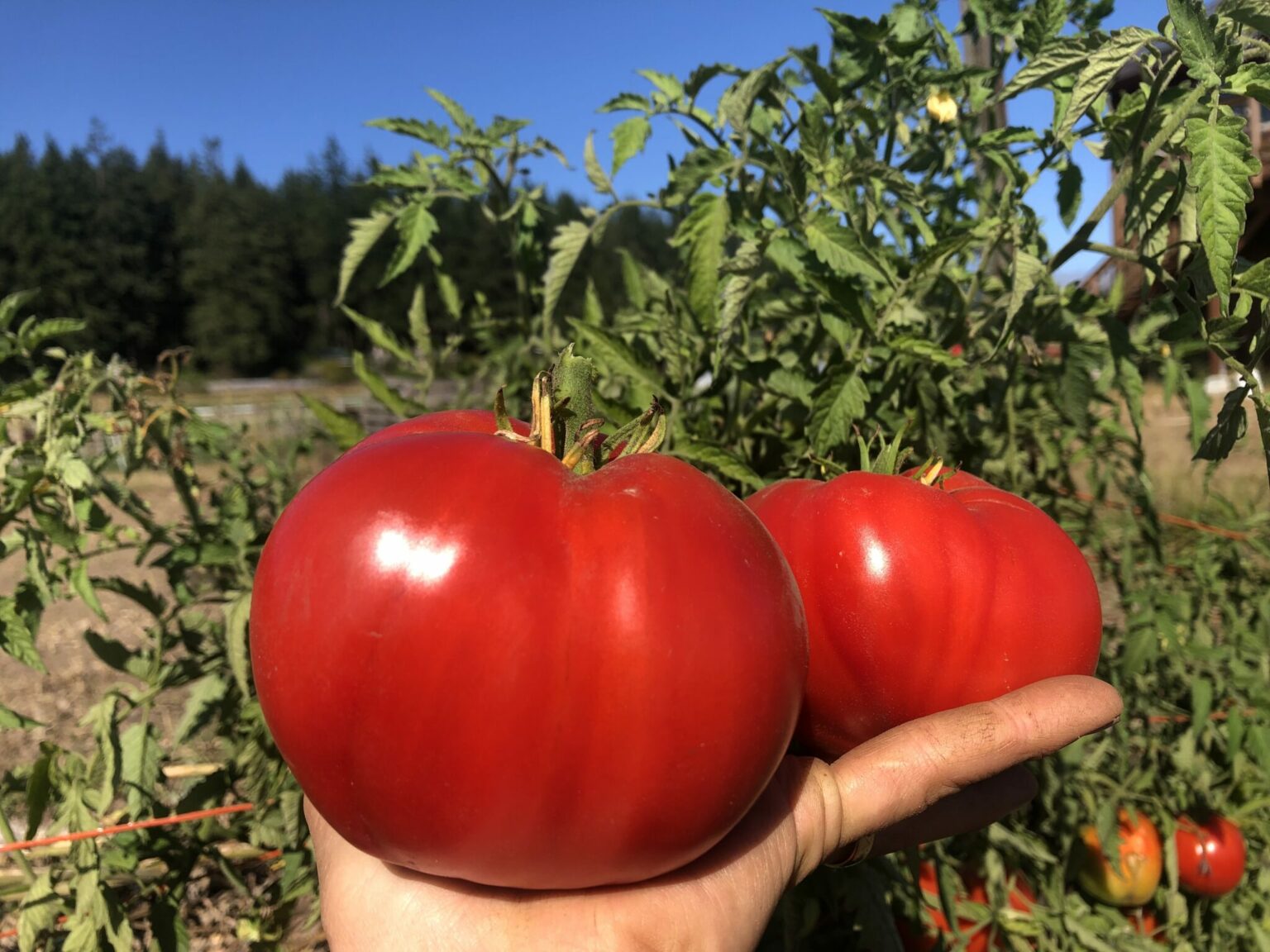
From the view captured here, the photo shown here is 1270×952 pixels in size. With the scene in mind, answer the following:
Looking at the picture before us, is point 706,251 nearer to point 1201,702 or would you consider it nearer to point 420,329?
point 420,329

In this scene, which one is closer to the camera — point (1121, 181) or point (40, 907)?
point (1121, 181)

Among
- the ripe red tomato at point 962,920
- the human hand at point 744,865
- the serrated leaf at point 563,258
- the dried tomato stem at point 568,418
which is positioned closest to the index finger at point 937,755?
the human hand at point 744,865

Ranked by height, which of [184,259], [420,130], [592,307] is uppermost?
[184,259]

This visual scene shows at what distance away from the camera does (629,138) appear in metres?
1.35

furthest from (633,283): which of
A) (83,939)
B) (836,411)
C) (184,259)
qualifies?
(184,259)

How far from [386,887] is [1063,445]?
59.9 inches

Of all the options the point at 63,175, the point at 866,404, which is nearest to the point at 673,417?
the point at 866,404

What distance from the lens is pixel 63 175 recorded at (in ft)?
153

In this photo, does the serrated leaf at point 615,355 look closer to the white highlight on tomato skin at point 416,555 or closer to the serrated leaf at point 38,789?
the white highlight on tomato skin at point 416,555

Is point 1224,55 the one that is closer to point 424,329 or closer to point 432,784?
point 432,784

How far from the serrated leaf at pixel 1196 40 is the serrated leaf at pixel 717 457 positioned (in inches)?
25.0

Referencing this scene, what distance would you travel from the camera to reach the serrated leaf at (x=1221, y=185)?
79 centimetres

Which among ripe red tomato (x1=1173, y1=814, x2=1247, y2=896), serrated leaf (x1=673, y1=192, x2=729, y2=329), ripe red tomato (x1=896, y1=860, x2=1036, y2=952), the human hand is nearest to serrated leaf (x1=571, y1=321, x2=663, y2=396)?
serrated leaf (x1=673, y1=192, x2=729, y2=329)

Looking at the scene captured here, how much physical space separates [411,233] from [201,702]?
844mm
